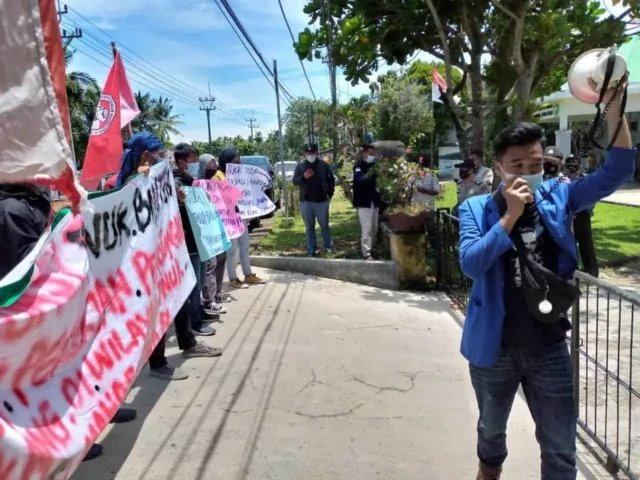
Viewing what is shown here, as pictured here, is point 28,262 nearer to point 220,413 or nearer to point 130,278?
point 130,278

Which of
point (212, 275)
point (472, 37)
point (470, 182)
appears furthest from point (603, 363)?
point (472, 37)

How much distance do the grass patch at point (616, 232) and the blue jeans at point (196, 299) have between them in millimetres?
6178

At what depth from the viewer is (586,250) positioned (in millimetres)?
5906

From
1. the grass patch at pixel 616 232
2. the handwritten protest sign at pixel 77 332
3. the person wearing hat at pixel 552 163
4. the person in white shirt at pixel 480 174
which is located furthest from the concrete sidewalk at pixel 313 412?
the grass patch at pixel 616 232

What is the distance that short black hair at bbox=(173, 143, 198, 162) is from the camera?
17.5 feet

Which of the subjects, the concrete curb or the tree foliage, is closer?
the concrete curb

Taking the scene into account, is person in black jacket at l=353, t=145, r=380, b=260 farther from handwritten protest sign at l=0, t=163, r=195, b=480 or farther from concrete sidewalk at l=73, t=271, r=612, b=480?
handwritten protest sign at l=0, t=163, r=195, b=480

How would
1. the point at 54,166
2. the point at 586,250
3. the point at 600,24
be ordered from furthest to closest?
the point at 600,24, the point at 586,250, the point at 54,166

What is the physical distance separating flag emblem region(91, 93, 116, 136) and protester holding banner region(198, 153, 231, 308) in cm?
172

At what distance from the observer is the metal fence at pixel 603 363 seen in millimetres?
3025

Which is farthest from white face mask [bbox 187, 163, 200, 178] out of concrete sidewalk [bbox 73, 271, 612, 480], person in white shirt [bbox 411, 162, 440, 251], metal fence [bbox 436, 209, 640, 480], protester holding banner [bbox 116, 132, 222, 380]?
person in white shirt [bbox 411, 162, 440, 251]

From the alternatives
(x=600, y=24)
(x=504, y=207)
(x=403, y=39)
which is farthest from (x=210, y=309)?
(x=600, y=24)

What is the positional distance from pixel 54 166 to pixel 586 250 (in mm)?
5474

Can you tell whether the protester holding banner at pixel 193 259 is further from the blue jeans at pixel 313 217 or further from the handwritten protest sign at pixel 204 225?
the blue jeans at pixel 313 217
